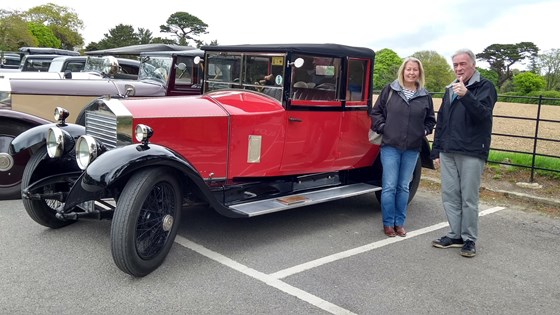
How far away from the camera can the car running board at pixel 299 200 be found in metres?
4.27

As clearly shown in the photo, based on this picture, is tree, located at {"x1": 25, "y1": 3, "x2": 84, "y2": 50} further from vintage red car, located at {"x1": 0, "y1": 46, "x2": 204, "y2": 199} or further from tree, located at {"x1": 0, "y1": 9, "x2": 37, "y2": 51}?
vintage red car, located at {"x1": 0, "y1": 46, "x2": 204, "y2": 199}

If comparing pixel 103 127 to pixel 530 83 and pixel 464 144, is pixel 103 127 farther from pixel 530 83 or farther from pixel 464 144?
pixel 530 83

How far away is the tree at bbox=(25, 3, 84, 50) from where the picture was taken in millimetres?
62656

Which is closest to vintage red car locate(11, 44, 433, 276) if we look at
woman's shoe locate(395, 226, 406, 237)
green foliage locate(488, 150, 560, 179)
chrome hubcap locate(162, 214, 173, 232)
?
chrome hubcap locate(162, 214, 173, 232)

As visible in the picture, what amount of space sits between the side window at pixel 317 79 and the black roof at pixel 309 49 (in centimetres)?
7

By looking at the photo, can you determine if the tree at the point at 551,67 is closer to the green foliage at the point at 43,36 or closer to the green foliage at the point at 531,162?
the green foliage at the point at 531,162

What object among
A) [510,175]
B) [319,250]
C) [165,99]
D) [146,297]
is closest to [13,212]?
[165,99]

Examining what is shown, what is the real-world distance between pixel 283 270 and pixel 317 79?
210cm

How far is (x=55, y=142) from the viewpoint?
4.02 meters

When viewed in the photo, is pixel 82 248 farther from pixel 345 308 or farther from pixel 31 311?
pixel 345 308

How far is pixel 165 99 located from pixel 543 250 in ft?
12.5

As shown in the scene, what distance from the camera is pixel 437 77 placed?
44.1m

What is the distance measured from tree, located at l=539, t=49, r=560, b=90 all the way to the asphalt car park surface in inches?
1677

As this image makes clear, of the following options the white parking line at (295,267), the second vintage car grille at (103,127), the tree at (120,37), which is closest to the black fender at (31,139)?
the second vintage car grille at (103,127)
